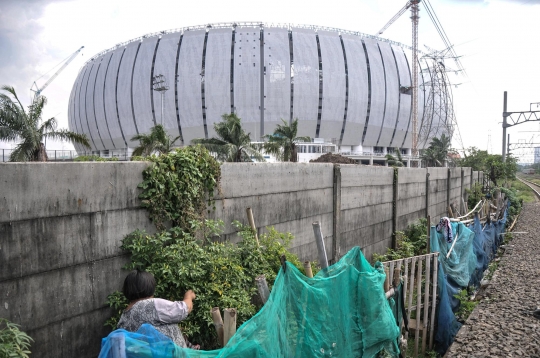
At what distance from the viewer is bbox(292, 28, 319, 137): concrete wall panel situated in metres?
57.5

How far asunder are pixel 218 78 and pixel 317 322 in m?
56.0

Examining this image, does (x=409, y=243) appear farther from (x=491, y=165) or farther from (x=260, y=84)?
(x=260, y=84)

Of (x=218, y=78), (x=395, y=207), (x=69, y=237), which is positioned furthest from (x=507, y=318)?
(x=218, y=78)

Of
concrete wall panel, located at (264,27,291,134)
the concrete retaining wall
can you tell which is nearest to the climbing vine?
the concrete retaining wall

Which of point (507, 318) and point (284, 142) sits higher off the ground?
point (284, 142)

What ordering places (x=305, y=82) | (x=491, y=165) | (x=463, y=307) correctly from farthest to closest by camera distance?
1. (x=305, y=82)
2. (x=491, y=165)
3. (x=463, y=307)

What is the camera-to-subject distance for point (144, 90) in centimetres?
6103

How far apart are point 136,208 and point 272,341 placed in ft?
7.25

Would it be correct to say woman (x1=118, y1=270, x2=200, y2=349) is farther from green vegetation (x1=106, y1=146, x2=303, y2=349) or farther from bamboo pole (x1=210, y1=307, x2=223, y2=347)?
green vegetation (x1=106, y1=146, x2=303, y2=349)

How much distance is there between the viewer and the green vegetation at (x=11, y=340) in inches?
107

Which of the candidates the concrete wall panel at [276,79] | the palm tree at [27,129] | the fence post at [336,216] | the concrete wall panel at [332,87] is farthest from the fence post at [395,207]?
the concrete wall panel at [332,87]

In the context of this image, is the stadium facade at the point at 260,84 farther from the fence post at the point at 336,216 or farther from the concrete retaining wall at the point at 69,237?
the concrete retaining wall at the point at 69,237

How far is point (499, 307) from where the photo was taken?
26.2 ft

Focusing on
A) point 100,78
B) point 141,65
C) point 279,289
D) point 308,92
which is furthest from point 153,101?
point 279,289
